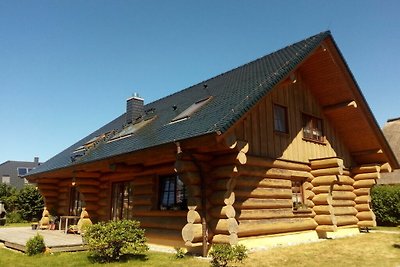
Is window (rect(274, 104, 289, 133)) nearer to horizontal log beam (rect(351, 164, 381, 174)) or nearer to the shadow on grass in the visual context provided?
horizontal log beam (rect(351, 164, 381, 174))

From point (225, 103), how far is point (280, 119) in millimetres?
3061

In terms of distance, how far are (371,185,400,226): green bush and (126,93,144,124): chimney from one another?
14.1 metres

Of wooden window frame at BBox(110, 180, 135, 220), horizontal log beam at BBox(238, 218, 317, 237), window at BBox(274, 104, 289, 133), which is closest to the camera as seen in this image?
horizontal log beam at BBox(238, 218, 317, 237)

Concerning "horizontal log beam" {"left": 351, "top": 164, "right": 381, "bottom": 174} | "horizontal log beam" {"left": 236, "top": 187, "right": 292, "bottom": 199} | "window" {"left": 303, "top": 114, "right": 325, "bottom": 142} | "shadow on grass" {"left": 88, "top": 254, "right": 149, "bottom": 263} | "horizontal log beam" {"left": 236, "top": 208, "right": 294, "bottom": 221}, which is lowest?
"shadow on grass" {"left": 88, "top": 254, "right": 149, "bottom": 263}

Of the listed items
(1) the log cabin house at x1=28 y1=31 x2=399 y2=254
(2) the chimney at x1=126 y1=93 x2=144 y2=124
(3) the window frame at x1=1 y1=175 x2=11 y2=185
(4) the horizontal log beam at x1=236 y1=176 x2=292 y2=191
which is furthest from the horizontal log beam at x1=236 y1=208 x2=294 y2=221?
(3) the window frame at x1=1 y1=175 x2=11 y2=185

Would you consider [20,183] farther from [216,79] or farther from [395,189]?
[395,189]

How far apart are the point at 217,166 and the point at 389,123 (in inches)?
1052

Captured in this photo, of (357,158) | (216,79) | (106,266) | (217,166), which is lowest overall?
(106,266)

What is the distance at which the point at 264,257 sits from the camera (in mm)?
8977

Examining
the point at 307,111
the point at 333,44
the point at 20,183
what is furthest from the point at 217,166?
the point at 20,183

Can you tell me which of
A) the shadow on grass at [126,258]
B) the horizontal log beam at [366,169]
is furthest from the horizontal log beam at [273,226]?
the horizontal log beam at [366,169]

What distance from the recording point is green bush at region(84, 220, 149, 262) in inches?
345

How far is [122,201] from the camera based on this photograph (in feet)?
46.5

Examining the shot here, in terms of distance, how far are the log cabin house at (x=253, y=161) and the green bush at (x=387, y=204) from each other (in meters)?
4.04
